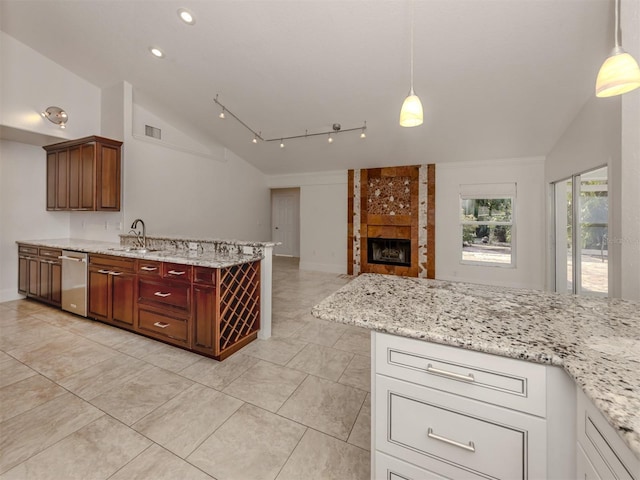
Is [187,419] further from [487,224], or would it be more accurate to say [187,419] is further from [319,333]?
[487,224]

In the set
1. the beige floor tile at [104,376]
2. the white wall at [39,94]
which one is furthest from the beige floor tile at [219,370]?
the white wall at [39,94]

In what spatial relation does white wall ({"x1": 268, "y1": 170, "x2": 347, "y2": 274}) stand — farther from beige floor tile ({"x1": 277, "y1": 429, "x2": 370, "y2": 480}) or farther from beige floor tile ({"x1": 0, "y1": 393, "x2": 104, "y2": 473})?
beige floor tile ({"x1": 0, "y1": 393, "x2": 104, "y2": 473})

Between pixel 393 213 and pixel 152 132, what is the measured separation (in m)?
4.91

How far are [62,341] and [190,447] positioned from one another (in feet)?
7.57

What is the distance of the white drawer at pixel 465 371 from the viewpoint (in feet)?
2.85

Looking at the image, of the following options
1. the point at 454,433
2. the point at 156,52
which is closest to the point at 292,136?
the point at 156,52

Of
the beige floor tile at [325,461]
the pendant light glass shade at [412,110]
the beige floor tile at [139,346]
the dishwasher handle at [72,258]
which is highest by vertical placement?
the pendant light glass shade at [412,110]

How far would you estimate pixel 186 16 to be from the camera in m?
2.84

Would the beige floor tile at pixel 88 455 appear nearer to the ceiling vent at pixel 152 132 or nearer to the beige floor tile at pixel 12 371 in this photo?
the beige floor tile at pixel 12 371

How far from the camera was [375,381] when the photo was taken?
1117 millimetres

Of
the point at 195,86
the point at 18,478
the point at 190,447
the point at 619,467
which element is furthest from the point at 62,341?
the point at 619,467

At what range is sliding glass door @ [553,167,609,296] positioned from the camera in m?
2.96

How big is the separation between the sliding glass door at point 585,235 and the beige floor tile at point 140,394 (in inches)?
164

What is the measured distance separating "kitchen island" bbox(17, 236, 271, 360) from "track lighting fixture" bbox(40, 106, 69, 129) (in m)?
1.91
